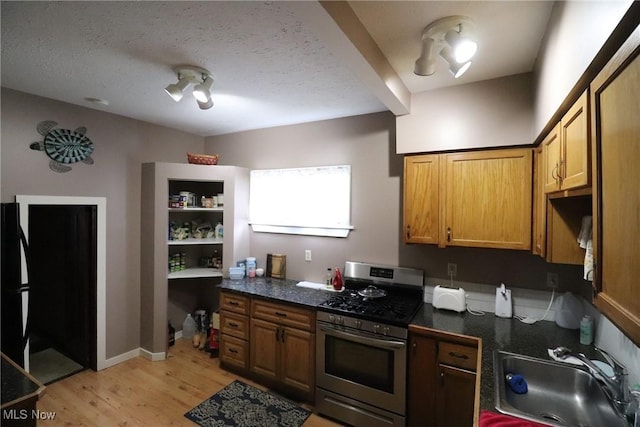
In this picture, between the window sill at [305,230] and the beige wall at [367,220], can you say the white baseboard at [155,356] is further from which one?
the window sill at [305,230]

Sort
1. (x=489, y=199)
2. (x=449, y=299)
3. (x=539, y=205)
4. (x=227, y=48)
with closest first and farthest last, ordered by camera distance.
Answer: (x=227, y=48) → (x=539, y=205) → (x=489, y=199) → (x=449, y=299)

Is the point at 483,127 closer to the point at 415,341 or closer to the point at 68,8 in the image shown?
the point at 415,341

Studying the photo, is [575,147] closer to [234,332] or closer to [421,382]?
[421,382]

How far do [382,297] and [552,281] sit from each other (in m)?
1.26

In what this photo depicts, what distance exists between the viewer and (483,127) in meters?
2.07

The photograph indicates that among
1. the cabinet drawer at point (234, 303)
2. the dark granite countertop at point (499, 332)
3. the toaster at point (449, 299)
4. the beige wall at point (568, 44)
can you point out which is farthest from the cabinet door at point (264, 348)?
the beige wall at point (568, 44)

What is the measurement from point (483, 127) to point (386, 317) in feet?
5.01

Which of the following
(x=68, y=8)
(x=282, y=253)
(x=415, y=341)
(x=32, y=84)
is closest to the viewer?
(x=68, y=8)

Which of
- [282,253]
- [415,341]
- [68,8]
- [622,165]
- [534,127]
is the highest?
[68,8]

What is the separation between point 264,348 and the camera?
2.68m

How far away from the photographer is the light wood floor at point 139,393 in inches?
89.7

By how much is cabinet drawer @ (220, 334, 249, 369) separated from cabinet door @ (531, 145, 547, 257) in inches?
99.7

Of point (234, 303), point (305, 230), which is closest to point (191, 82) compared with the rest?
point (305, 230)

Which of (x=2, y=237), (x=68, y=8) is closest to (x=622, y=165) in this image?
(x=68, y=8)
